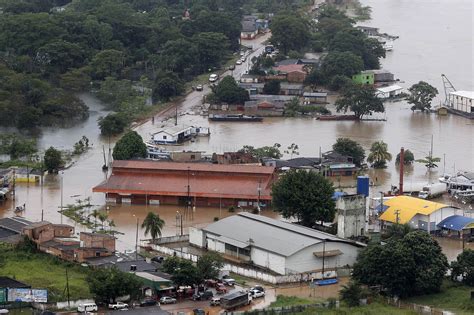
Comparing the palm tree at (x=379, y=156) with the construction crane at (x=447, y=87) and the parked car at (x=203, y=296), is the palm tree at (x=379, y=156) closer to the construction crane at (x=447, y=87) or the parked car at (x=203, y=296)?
the construction crane at (x=447, y=87)

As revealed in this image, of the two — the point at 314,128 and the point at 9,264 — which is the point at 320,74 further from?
the point at 9,264

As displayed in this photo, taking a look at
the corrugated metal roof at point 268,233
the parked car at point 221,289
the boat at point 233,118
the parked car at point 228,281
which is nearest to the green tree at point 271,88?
the boat at point 233,118

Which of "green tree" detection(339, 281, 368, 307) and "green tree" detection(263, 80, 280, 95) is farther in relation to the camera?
"green tree" detection(263, 80, 280, 95)

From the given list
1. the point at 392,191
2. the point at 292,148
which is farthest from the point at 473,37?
the point at 392,191

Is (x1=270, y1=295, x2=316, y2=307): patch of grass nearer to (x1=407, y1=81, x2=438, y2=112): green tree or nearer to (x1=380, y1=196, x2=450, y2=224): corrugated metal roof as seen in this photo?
(x1=380, y1=196, x2=450, y2=224): corrugated metal roof

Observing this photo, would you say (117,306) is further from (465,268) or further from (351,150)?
(351,150)

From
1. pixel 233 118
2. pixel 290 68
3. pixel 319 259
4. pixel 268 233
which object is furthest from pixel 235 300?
pixel 290 68

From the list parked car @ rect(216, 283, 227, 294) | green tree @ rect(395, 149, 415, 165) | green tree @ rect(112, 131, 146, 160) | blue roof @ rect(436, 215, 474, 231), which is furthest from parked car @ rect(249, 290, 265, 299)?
green tree @ rect(395, 149, 415, 165)
